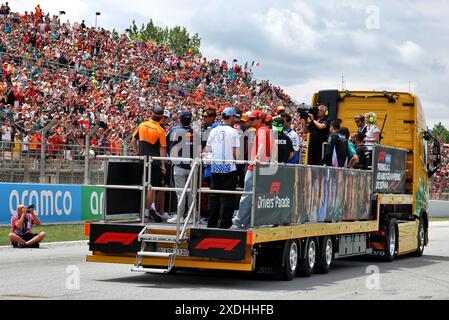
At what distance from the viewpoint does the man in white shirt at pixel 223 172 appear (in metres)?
13.7

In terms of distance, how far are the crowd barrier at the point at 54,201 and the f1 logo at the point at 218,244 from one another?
37.1 ft

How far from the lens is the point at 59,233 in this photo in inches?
960

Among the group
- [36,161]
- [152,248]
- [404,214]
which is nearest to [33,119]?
[36,161]

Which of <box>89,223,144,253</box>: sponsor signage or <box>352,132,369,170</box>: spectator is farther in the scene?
<box>352,132,369,170</box>: spectator

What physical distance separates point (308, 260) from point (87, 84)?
2214 cm

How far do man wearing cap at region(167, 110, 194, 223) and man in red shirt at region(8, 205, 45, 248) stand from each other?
5.73 m

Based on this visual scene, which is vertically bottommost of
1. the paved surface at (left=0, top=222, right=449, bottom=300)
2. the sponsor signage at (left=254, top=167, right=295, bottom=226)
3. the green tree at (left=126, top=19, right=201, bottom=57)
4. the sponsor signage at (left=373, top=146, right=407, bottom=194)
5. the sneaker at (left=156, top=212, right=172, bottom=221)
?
the paved surface at (left=0, top=222, right=449, bottom=300)

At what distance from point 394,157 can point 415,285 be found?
5.76 m

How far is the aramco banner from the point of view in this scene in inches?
539

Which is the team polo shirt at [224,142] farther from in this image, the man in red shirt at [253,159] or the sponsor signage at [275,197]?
the sponsor signage at [275,197]

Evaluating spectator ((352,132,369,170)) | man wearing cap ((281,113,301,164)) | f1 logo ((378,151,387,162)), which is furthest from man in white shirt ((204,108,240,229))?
f1 logo ((378,151,387,162))

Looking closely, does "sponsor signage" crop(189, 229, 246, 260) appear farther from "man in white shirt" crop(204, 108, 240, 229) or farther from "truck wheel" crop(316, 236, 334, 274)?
"truck wheel" crop(316, 236, 334, 274)

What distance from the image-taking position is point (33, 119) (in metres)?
28.7

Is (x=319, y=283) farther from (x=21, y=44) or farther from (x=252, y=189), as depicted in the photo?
(x=21, y=44)
